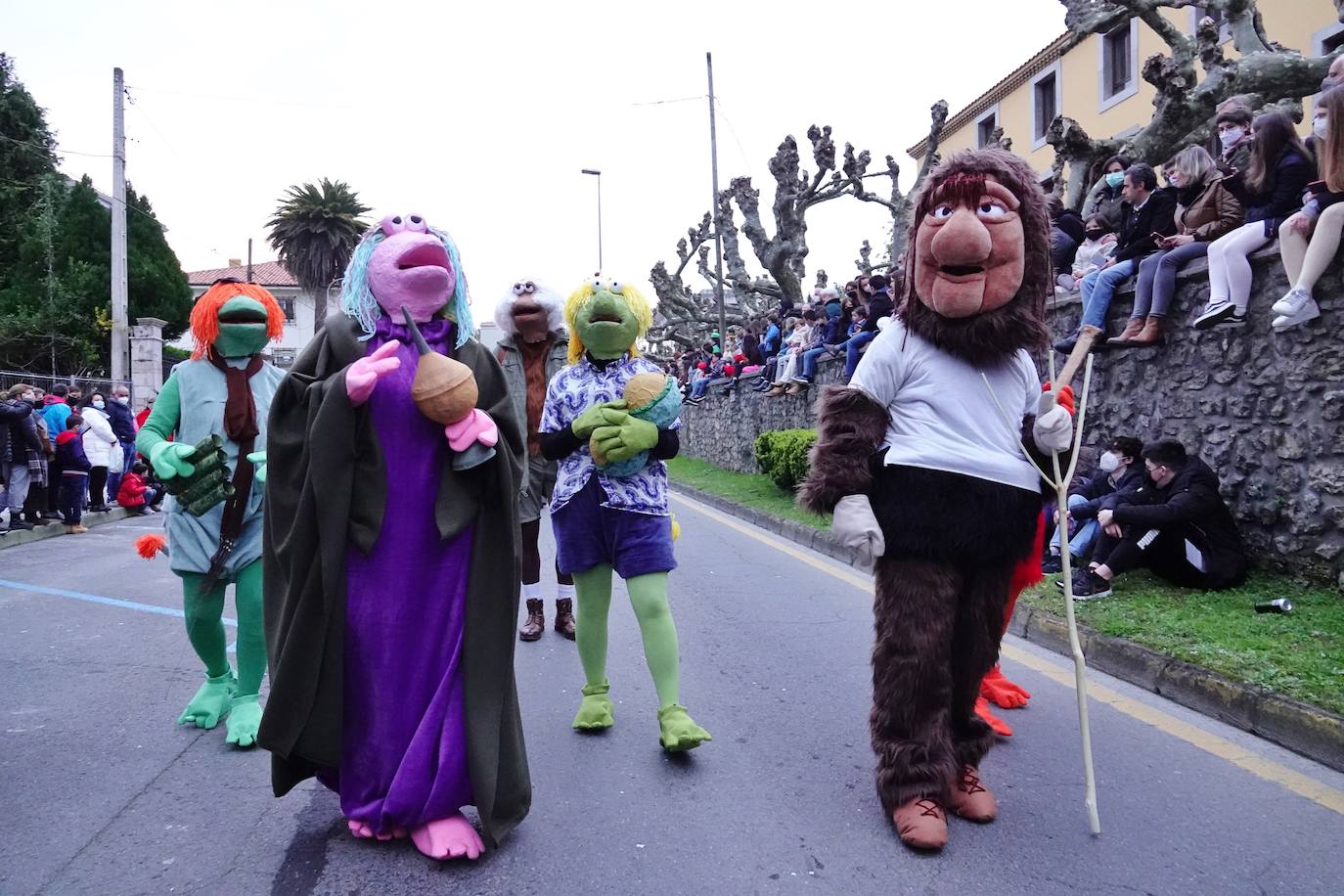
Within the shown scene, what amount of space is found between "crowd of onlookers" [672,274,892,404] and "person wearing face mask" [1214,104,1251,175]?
336 centimetres

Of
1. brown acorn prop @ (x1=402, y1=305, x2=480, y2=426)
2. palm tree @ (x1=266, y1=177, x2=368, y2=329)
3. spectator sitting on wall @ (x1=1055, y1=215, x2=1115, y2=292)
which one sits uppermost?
palm tree @ (x1=266, y1=177, x2=368, y2=329)

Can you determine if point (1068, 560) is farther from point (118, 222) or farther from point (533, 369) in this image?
point (118, 222)

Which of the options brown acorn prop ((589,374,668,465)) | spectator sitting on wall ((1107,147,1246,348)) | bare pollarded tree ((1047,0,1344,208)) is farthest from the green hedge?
brown acorn prop ((589,374,668,465))

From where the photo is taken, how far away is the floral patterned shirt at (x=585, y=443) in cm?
387

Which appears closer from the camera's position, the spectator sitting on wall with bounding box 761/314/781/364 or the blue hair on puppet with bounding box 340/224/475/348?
the blue hair on puppet with bounding box 340/224/475/348

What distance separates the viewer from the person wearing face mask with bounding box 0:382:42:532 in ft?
36.9

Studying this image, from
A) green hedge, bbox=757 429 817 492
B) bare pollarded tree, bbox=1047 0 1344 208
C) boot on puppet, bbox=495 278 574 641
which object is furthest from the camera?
green hedge, bbox=757 429 817 492

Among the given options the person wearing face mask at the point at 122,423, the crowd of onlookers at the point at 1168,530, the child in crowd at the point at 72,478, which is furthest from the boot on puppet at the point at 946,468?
the person wearing face mask at the point at 122,423

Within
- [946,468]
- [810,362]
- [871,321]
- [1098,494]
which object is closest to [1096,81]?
[810,362]

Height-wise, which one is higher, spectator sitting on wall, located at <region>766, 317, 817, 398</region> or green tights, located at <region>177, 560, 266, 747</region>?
spectator sitting on wall, located at <region>766, 317, 817, 398</region>

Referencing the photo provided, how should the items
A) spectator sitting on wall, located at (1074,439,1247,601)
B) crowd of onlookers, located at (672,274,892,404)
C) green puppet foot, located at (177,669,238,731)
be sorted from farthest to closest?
crowd of onlookers, located at (672,274,892,404) → spectator sitting on wall, located at (1074,439,1247,601) → green puppet foot, located at (177,669,238,731)

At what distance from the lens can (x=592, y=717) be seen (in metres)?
4.02

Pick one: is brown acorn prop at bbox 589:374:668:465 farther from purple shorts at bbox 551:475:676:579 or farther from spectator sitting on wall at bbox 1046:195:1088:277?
spectator sitting on wall at bbox 1046:195:1088:277

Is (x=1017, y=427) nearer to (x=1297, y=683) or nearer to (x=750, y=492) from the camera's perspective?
(x=1297, y=683)
